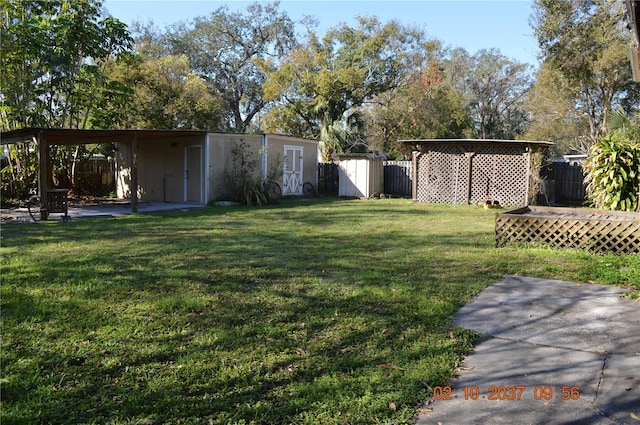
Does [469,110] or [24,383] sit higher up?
[469,110]

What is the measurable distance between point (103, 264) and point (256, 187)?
980 centimetres

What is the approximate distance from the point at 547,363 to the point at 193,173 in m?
14.2

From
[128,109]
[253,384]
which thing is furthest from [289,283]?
[128,109]

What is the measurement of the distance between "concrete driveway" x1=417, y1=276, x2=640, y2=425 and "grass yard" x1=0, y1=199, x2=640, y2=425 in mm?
196

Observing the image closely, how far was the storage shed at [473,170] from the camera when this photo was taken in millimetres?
15578

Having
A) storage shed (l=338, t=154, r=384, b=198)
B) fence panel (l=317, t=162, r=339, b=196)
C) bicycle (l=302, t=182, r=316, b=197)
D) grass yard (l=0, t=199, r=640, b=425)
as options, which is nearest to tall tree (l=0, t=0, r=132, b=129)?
bicycle (l=302, t=182, r=316, b=197)

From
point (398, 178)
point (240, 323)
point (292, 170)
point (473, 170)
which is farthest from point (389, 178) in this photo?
point (240, 323)

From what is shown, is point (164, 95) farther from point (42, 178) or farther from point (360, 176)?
point (42, 178)

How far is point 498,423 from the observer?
8.45ft

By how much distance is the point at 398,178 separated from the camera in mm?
20375

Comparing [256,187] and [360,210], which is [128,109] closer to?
[256,187]

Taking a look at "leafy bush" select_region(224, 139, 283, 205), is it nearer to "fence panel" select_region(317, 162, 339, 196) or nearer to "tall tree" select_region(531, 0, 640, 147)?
"fence panel" select_region(317, 162, 339, 196)

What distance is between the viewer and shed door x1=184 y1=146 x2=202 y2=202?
52.1ft

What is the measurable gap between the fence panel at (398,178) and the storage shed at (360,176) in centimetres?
69
